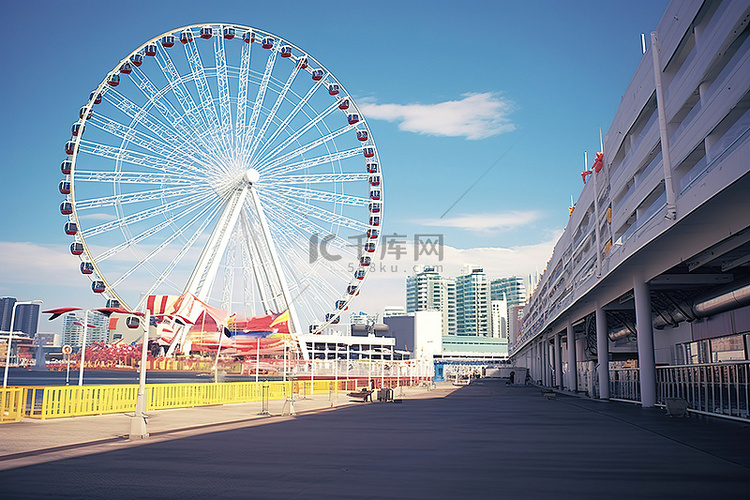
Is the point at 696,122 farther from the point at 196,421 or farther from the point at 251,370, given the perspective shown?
the point at 251,370

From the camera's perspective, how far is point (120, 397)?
78.4ft

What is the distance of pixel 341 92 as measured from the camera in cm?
4844

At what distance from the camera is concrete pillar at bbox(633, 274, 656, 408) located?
2738 cm

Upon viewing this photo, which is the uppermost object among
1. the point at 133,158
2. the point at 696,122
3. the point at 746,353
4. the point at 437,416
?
the point at 133,158

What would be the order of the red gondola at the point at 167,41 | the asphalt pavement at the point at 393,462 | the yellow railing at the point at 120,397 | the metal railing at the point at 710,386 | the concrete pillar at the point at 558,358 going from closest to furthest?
the asphalt pavement at the point at 393,462 < the metal railing at the point at 710,386 < the yellow railing at the point at 120,397 < the red gondola at the point at 167,41 < the concrete pillar at the point at 558,358

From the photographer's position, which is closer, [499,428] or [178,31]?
[499,428]

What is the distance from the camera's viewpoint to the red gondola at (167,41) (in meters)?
42.8

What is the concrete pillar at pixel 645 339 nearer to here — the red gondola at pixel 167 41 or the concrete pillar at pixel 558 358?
the red gondola at pixel 167 41

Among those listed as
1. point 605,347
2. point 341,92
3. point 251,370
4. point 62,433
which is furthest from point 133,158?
point 251,370

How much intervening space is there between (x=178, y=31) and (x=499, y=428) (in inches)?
1383

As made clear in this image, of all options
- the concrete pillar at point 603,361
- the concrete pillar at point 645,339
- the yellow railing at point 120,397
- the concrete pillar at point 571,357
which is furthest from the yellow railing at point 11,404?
the concrete pillar at point 571,357

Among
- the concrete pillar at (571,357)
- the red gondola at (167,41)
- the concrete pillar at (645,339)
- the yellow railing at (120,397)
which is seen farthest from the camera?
the concrete pillar at (571,357)

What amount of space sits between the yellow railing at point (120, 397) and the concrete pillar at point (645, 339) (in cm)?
1465

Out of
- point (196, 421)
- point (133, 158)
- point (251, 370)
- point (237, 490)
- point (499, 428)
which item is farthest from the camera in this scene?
point (251, 370)
